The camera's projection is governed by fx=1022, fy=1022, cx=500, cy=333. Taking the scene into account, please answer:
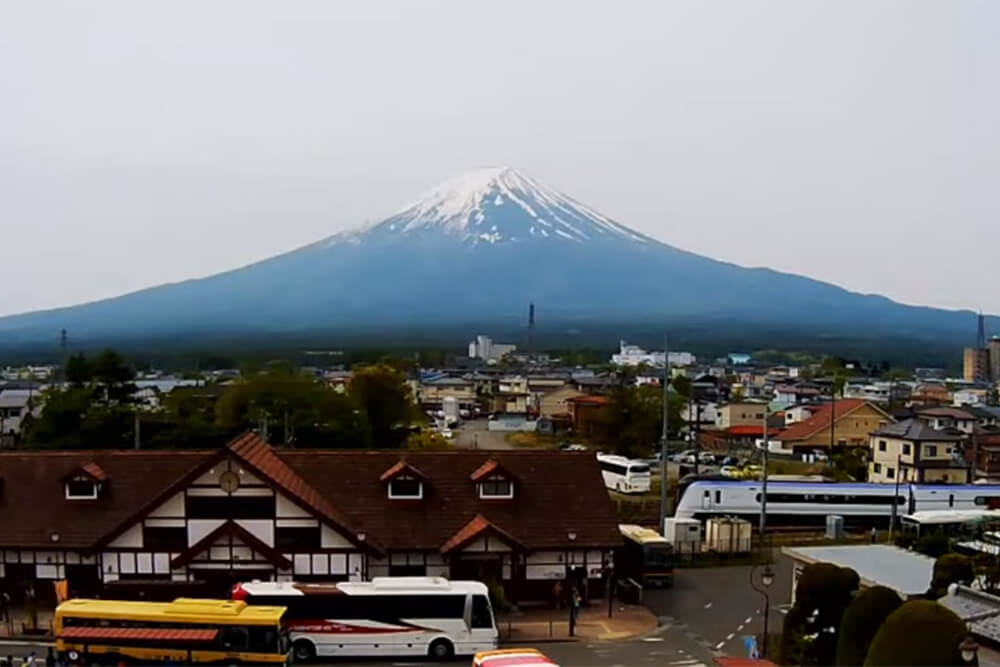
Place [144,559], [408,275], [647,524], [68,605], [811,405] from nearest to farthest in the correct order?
1. [68,605]
2. [144,559]
3. [647,524]
4. [811,405]
5. [408,275]

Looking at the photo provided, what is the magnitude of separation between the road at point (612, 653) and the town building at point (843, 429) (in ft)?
107

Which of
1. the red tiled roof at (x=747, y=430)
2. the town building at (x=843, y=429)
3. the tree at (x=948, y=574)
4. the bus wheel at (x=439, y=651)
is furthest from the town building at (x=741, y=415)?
the bus wheel at (x=439, y=651)

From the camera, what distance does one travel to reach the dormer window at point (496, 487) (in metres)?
20.1

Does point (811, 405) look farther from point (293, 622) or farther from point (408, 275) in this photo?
point (408, 275)

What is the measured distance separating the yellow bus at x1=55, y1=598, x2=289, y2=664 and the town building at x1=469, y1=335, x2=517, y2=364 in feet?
391

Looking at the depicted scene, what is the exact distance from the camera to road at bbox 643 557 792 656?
712 inches

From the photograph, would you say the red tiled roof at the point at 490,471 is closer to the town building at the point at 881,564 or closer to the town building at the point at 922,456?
the town building at the point at 881,564

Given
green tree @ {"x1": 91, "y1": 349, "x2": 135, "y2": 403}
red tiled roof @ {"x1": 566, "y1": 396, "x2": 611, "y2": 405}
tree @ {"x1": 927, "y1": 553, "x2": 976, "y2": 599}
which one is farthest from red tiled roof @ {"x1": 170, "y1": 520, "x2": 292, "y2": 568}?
red tiled roof @ {"x1": 566, "y1": 396, "x2": 611, "y2": 405}

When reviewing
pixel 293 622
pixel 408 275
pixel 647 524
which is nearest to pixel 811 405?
pixel 647 524

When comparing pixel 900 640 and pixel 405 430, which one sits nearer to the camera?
pixel 900 640

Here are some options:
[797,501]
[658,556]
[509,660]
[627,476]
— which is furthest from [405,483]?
[627,476]

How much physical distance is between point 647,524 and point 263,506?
13.1 m

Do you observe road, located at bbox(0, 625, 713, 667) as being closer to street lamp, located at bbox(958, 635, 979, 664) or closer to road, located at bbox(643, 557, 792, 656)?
road, located at bbox(643, 557, 792, 656)

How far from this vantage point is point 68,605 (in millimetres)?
15281
